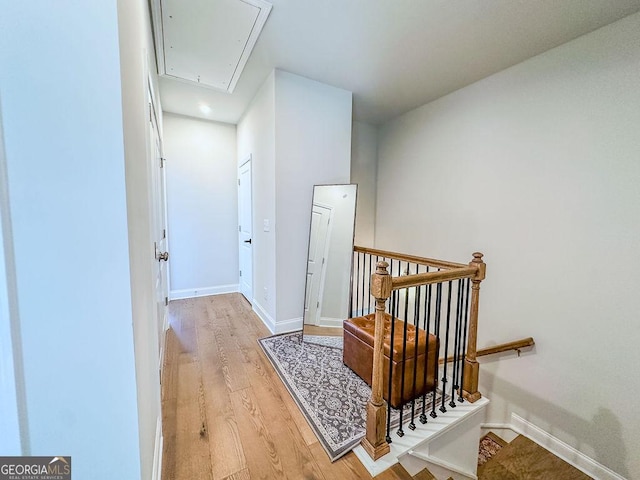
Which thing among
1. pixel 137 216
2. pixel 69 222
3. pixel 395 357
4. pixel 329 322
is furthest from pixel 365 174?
pixel 69 222

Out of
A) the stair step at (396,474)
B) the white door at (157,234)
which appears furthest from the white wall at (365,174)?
the stair step at (396,474)

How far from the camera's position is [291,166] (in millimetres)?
2652

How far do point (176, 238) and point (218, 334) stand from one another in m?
1.83

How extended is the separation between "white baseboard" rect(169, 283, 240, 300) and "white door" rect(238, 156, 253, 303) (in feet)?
0.64

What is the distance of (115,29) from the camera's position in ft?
2.19

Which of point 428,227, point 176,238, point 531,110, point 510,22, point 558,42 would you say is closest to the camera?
point 510,22

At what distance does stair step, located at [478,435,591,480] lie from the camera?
6.31 ft

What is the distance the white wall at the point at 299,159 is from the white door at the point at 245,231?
3.15 feet

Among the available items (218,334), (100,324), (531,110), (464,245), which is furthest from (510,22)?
(218,334)

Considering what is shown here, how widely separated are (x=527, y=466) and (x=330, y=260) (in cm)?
237

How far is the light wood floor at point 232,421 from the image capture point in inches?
50.3

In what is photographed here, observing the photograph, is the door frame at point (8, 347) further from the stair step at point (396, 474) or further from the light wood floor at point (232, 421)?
the stair step at point (396, 474)

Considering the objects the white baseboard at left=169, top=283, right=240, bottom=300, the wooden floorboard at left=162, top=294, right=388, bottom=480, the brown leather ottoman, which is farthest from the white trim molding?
the white baseboard at left=169, top=283, right=240, bottom=300

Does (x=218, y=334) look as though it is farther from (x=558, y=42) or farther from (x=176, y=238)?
(x=558, y=42)
